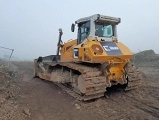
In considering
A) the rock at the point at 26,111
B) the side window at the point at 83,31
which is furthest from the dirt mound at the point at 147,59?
the rock at the point at 26,111

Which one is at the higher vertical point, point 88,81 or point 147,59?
point 147,59

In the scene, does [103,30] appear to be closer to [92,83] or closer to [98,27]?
[98,27]

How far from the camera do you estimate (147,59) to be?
2212 centimetres

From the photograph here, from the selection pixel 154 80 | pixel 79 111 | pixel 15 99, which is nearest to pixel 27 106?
pixel 15 99

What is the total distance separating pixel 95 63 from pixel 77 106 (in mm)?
1679

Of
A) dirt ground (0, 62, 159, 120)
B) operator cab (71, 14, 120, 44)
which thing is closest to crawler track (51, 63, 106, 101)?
dirt ground (0, 62, 159, 120)

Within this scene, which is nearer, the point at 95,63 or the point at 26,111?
the point at 26,111

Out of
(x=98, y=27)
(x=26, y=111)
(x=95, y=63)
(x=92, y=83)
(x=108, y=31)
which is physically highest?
(x=98, y=27)

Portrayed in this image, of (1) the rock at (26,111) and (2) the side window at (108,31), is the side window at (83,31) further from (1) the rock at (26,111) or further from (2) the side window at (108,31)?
(1) the rock at (26,111)

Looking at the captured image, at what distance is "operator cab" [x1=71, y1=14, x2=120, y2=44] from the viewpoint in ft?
29.1

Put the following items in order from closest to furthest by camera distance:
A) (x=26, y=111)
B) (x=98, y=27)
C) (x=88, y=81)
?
(x=26, y=111)
(x=88, y=81)
(x=98, y=27)

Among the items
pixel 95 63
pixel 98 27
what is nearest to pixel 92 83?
pixel 95 63

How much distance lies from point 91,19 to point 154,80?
524 cm

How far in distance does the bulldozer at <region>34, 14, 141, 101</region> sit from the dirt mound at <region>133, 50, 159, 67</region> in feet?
36.7
